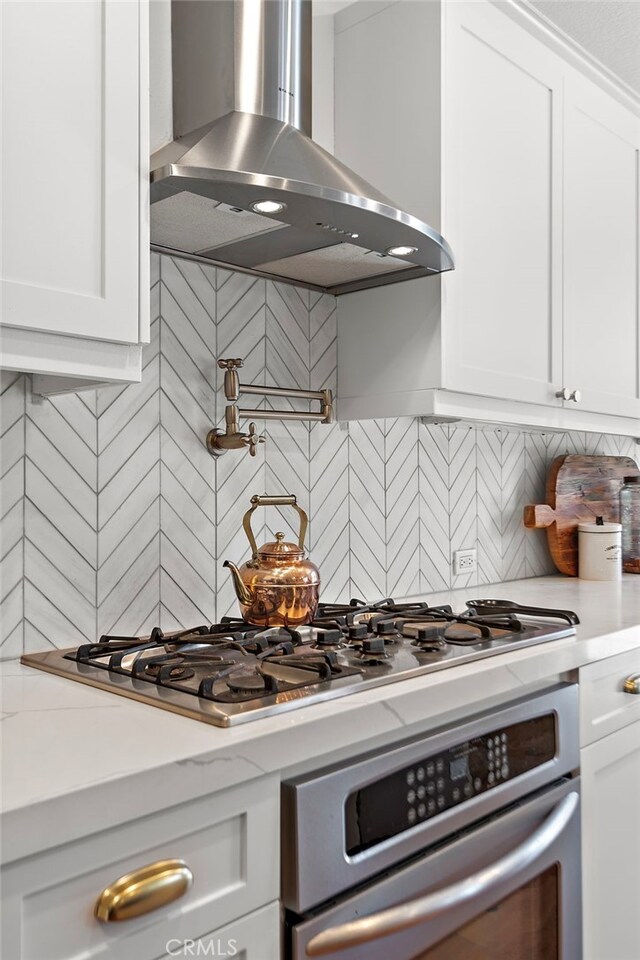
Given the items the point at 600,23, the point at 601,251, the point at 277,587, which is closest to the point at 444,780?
the point at 277,587

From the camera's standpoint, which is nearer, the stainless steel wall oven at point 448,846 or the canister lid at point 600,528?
the stainless steel wall oven at point 448,846

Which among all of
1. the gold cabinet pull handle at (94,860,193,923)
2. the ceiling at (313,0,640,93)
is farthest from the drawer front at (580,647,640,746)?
the ceiling at (313,0,640,93)

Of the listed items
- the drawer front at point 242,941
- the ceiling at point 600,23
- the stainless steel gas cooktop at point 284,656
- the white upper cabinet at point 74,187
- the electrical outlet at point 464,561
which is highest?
the ceiling at point 600,23

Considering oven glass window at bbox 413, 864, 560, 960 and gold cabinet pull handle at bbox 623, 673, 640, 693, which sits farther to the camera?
gold cabinet pull handle at bbox 623, 673, 640, 693

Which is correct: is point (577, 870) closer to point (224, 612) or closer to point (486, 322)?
point (224, 612)

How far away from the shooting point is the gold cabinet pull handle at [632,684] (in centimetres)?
167

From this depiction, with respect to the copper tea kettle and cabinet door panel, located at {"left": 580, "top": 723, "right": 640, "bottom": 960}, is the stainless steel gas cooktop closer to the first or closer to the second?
the copper tea kettle

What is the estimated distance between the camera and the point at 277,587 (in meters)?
1.49

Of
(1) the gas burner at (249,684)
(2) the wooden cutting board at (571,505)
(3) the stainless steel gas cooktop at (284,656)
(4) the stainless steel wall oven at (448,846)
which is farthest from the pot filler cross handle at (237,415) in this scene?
(2) the wooden cutting board at (571,505)

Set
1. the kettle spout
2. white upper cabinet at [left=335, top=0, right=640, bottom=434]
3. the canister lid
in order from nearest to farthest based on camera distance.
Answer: the kettle spout, white upper cabinet at [left=335, top=0, right=640, bottom=434], the canister lid

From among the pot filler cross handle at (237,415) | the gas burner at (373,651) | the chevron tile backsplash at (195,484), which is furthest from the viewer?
the pot filler cross handle at (237,415)

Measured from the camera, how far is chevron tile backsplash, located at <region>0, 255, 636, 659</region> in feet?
4.61

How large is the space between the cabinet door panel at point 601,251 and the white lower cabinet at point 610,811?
34.0 inches

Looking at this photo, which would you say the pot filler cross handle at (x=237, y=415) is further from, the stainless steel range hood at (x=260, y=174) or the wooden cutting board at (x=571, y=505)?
the wooden cutting board at (x=571, y=505)
